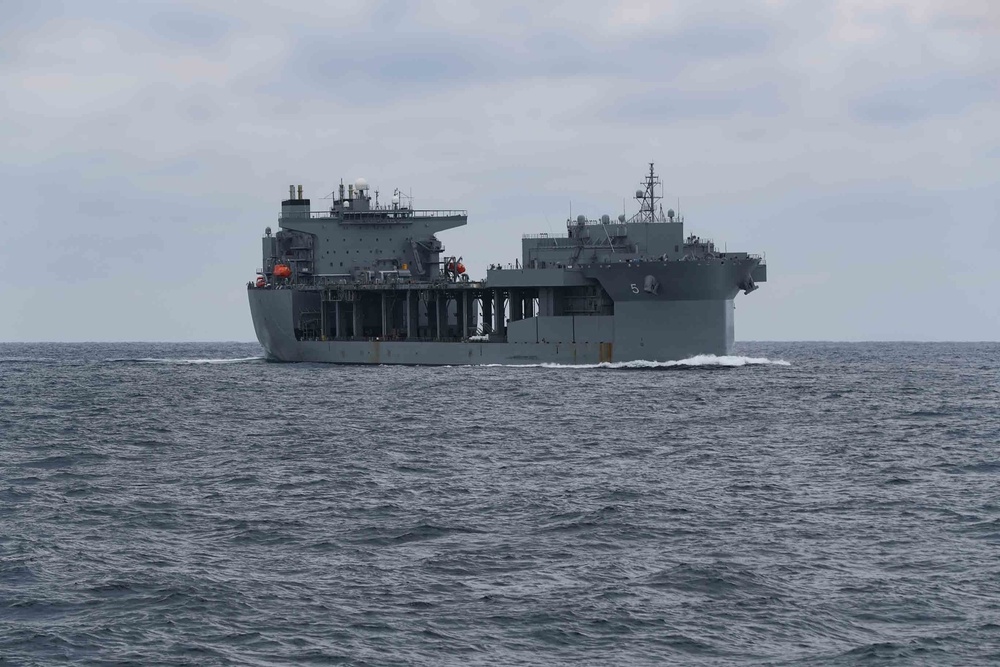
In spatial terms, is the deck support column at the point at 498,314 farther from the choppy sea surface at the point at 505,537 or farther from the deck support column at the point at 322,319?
the choppy sea surface at the point at 505,537

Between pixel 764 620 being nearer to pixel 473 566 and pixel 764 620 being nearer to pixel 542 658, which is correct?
pixel 542 658

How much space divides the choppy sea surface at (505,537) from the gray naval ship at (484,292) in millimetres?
19153

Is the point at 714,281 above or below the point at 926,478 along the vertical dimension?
above

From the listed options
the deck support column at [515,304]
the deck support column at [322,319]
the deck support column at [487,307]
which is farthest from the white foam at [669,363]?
the deck support column at [322,319]

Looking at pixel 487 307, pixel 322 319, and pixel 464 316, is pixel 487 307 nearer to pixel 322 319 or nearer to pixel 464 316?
pixel 464 316

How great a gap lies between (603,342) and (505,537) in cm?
Result: 4753

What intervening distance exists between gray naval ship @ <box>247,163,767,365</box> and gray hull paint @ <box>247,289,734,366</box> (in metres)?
0.06

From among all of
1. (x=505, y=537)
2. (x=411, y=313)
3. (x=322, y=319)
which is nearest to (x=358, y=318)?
(x=322, y=319)

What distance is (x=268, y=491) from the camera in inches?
1235

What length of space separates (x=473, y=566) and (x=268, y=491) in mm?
9798

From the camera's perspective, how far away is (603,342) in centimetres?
7250

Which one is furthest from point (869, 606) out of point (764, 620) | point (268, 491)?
point (268, 491)

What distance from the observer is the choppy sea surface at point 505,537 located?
62.2ft

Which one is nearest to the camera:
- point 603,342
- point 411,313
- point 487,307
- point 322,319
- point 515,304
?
point 603,342
